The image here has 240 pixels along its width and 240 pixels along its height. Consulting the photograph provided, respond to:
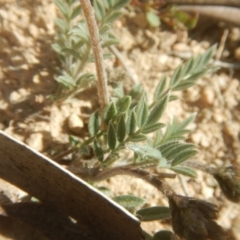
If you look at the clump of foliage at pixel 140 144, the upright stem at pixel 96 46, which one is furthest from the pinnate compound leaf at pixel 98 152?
the upright stem at pixel 96 46

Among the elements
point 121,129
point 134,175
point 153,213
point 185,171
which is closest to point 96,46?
point 121,129

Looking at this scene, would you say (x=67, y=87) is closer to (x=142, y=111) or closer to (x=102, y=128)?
(x=102, y=128)

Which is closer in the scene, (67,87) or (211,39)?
(67,87)

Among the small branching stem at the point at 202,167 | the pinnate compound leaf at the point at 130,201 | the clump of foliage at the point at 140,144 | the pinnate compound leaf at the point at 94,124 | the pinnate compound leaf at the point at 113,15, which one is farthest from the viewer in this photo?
the pinnate compound leaf at the point at 113,15

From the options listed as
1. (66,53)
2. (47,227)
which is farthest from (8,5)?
(47,227)

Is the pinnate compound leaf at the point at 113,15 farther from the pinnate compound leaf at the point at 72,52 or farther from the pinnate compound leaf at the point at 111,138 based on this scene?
the pinnate compound leaf at the point at 111,138

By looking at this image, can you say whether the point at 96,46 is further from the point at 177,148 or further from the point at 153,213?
the point at 153,213
